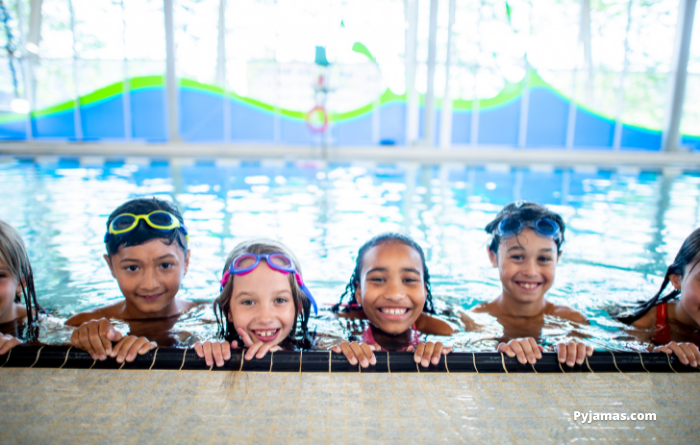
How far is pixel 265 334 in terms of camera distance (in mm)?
2070

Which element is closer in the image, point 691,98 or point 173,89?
point 173,89

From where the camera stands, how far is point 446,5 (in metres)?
14.4

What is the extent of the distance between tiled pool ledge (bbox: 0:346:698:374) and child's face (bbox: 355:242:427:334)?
18.7 inches

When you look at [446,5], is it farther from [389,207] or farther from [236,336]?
[236,336]

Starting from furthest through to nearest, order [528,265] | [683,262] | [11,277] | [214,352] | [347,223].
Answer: [347,223] → [528,265] → [683,262] → [11,277] → [214,352]

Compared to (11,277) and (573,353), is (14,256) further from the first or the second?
(573,353)

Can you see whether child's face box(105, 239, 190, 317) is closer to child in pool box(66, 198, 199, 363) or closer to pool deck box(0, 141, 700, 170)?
child in pool box(66, 198, 199, 363)

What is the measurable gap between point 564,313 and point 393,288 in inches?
56.4

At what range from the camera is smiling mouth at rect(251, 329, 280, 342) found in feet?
6.78

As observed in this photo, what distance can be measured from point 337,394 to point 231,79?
1525cm

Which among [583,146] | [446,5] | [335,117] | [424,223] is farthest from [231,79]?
[583,146]

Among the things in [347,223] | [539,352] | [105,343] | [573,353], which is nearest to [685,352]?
[573,353]

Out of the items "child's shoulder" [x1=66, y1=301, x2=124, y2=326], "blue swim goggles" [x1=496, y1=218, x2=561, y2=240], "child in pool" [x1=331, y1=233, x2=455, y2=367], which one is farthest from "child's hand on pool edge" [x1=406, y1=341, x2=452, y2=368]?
"child's shoulder" [x1=66, y1=301, x2=124, y2=326]

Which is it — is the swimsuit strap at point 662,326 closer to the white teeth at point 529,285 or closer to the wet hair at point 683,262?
the wet hair at point 683,262
